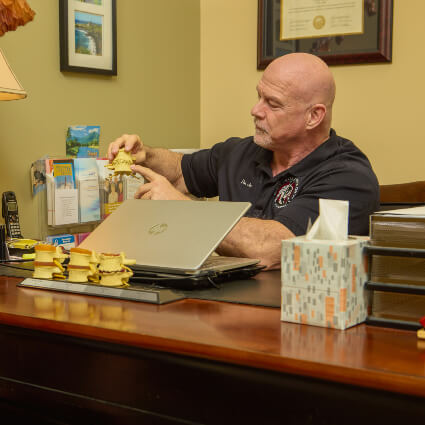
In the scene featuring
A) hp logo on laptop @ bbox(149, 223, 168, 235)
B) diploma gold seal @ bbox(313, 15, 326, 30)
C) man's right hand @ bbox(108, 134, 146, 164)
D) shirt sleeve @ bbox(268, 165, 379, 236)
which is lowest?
hp logo on laptop @ bbox(149, 223, 168, 235)

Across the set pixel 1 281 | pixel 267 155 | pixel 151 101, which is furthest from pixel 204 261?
pixel 151 101

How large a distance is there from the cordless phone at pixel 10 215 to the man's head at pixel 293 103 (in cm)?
78

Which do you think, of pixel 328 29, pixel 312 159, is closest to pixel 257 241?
pixel 312 159

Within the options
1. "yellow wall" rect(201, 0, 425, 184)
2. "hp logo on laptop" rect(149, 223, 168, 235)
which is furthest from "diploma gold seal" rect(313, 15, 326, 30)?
"hp logo on laptop" rect(149, 223, 168, 235)

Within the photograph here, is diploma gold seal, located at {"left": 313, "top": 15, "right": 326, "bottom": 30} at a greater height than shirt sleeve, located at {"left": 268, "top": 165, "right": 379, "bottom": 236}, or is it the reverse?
diploma gold seal, located at {"left": 313, "top": 15, "right": 326, "bottom": 30}

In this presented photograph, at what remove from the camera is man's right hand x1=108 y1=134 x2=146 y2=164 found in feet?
6.26

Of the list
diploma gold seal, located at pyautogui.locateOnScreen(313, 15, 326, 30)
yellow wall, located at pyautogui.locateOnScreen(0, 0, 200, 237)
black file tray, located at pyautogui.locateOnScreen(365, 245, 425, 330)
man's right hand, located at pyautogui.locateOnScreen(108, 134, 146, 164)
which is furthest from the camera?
diploma gold seal, located at pyautogui.locateOnScreen(313, 15, 326, 30)

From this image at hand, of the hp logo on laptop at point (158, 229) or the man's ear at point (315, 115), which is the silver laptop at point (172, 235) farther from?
the man's ear at point (315, 115)

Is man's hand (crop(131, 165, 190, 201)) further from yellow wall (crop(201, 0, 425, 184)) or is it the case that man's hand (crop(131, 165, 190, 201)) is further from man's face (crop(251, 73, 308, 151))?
yellow wall (crop(201, 0, 425, 184))

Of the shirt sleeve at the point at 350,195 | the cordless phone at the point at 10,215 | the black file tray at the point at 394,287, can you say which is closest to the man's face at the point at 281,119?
the shirt sleeve at the point at 350,195

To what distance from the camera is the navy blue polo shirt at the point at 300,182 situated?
1.81 meters

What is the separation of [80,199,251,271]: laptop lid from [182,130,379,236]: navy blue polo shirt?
42cm

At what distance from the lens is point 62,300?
116cm

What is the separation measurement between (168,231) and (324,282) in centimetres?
48
